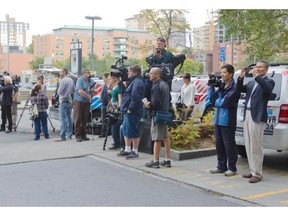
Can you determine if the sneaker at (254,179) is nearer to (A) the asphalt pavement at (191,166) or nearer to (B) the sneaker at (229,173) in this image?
(A) the asphalt pavement at (191,166)

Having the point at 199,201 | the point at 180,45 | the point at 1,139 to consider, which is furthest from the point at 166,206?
the point at 180,45

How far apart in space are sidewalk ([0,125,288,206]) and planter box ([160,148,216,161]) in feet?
0.47

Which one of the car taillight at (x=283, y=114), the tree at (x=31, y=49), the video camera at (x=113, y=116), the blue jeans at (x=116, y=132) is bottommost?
the blue jeans at (x=116, y=132)

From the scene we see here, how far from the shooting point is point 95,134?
12867 mm

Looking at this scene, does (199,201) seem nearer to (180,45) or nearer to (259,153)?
(259,153)

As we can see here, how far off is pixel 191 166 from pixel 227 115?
4.58 feet

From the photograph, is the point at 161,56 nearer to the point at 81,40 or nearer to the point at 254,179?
the point at 254,179

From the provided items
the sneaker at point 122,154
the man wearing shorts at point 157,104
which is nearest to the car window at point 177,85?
the sneaker at point 122,154

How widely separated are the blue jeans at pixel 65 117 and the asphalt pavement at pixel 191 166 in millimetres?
352

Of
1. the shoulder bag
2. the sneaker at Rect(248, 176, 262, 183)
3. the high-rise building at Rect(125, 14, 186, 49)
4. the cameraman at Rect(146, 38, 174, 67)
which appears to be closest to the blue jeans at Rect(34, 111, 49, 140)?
the cameraman at Rect(146, 38, 174, 67)

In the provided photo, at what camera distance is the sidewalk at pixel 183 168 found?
639 centimetres

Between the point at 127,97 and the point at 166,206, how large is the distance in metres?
3.51

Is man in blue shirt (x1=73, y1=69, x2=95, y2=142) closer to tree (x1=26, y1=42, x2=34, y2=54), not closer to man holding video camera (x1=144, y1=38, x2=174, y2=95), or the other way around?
man holding video camera (x1=144, y1=38, x2=174, y2=95)

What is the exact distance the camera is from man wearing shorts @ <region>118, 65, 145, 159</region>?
28.6ft
